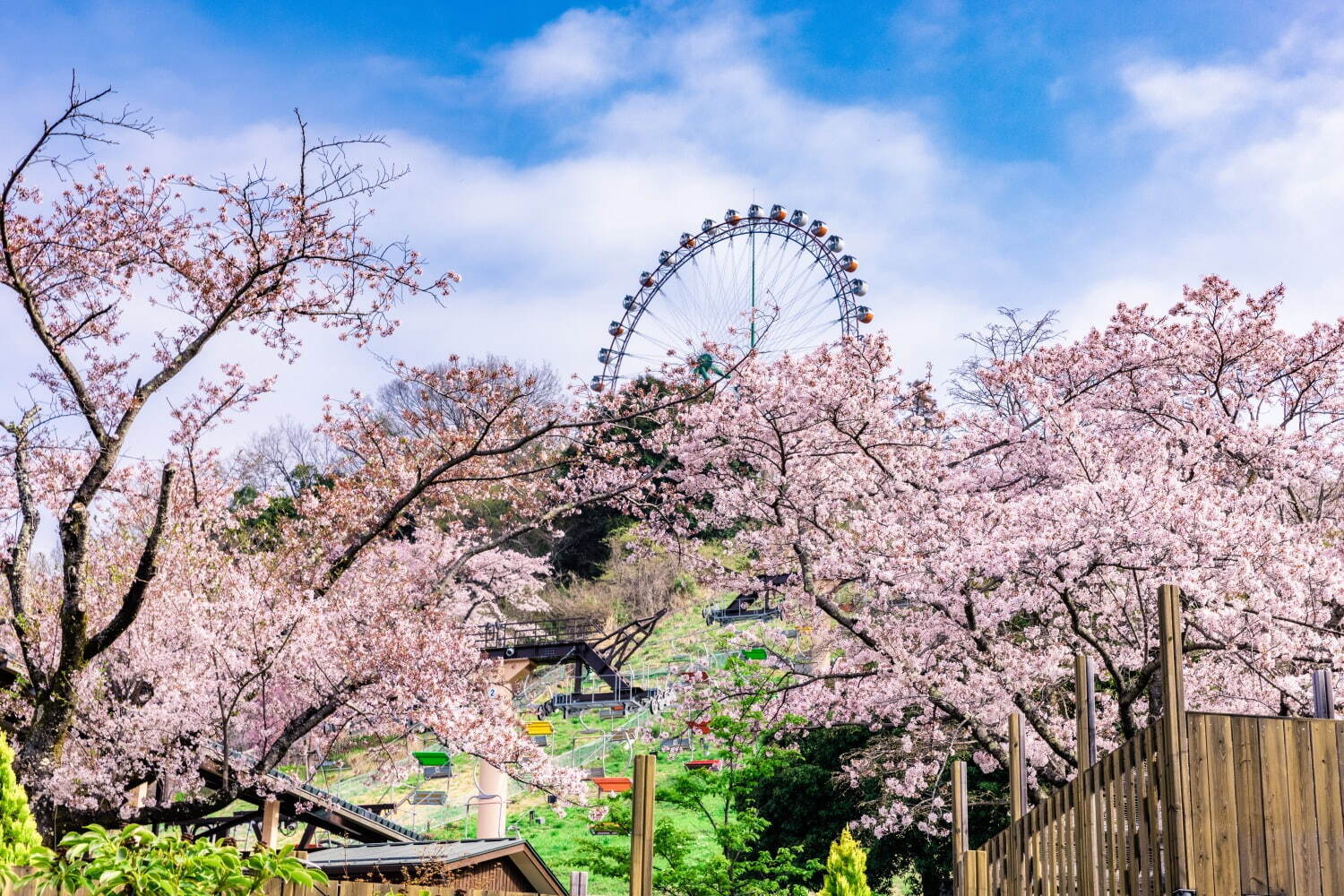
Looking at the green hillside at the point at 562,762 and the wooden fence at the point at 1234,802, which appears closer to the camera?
the wooden fence at the point at 1234,802

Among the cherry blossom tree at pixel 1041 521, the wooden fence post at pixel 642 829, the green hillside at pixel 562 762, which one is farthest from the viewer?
the green hillside at pixel 562 762

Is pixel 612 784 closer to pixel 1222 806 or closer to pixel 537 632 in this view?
pixel 537 632

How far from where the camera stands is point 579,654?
25.4 meters

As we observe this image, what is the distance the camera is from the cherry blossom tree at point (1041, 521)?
28.0 ft

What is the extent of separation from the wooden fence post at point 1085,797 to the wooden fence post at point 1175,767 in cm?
58

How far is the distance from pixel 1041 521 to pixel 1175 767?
462 cm

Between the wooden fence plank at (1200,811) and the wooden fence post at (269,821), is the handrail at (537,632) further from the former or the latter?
the wooden fence plank at (1200,811)

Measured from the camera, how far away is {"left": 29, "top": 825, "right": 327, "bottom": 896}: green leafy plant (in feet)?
13.2

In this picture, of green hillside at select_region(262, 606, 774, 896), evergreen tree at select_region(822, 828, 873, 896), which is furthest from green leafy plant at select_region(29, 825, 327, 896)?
green hillside at select_region(262, 606, 774, 896)

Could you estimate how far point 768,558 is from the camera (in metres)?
11.6

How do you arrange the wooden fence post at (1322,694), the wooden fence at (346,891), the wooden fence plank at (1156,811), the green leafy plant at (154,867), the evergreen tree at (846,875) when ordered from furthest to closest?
1. the evergreen tree at (846,875)
2. the wooden fence at (346,891)
3. the wooden fence post at (1322,694)
4. the wooden fence plank at (1156,811)
5. the green leafy plant at (154,867)

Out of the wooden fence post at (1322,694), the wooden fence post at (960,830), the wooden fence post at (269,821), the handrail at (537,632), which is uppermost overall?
the handrail at (537,632)

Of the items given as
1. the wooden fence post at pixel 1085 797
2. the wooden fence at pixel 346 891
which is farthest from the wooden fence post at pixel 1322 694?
the wooden fence at pixel 346 891

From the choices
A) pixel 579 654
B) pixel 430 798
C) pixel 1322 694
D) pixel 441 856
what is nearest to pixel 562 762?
pixel 430 798
